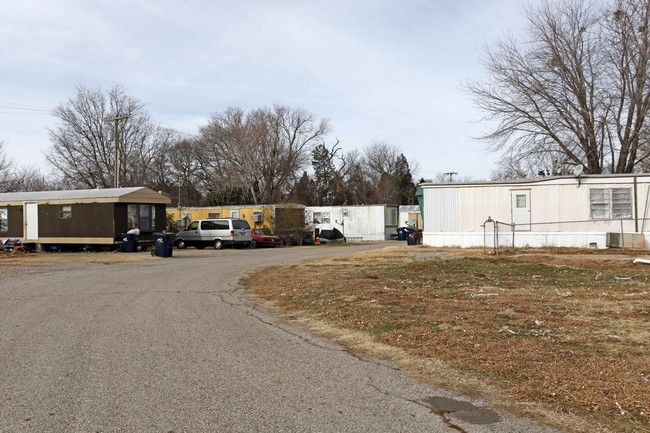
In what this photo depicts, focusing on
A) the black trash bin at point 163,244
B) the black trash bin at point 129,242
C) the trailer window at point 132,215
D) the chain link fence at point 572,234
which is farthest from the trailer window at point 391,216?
the black trash bin at point 163,244

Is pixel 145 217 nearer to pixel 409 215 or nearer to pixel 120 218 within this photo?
pixel 120 218

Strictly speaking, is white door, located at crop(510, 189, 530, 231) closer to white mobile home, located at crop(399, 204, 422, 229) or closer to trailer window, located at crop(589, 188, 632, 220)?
trailer window, located at crop(589, 188, 632, 220)

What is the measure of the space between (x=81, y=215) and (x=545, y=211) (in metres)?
20.4

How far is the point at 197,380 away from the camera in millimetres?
5344

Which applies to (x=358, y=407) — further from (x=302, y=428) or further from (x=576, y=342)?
(x=576, y=342)

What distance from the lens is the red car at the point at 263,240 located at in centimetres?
3134

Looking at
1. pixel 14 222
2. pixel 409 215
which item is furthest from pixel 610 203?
pixel 14 222

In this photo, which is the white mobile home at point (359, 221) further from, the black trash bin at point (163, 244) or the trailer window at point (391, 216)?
the black trash bin at point (163, 244)

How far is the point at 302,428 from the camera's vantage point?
413 centimetres

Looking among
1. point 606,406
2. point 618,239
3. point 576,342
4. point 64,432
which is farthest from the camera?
point 618,239

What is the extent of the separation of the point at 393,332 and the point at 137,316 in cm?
420

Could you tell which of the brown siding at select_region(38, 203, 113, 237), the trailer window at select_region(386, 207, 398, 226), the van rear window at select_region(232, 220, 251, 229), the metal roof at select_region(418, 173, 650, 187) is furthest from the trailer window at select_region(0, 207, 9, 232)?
the trailer window at select_region(386, 207, 398, 226)

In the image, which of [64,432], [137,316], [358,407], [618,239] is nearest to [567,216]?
[618,239]

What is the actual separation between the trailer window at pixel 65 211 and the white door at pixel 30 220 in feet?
4.78
